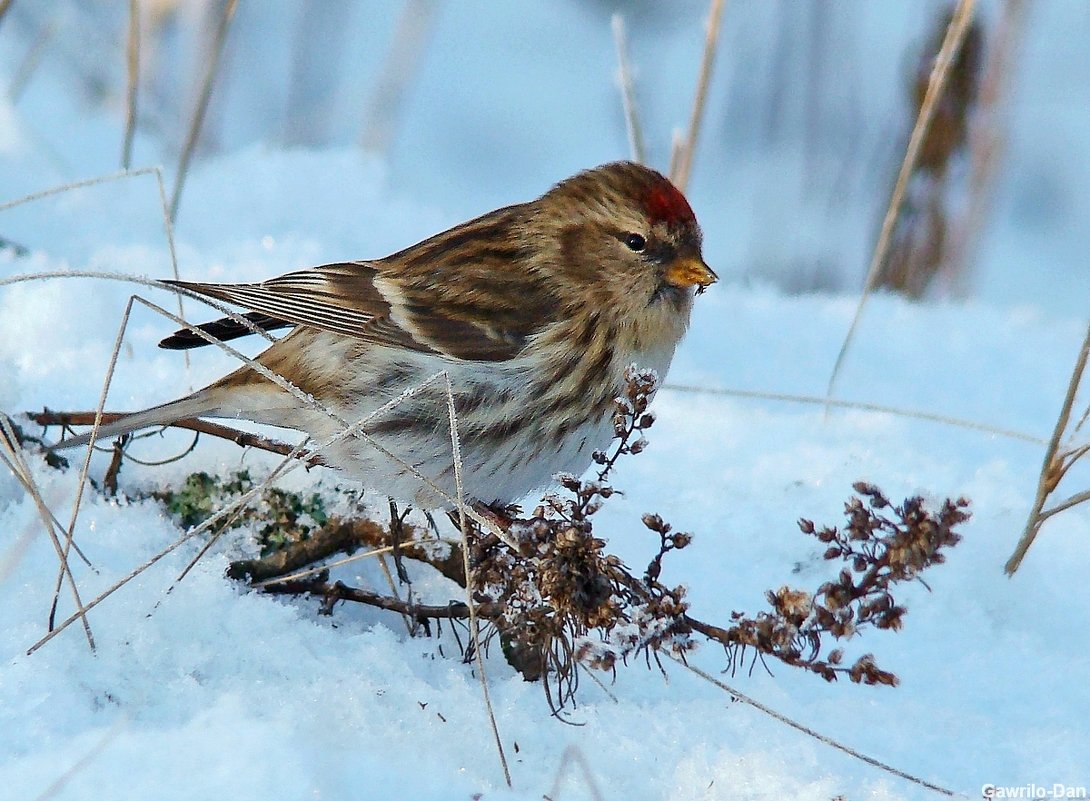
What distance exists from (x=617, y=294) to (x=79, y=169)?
2.43 metres

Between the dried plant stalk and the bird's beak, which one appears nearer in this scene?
the bird's beak

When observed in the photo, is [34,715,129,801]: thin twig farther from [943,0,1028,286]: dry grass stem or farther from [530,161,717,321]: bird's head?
[943,0,1028,286]: dry grass stem

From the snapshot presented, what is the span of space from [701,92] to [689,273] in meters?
1.23

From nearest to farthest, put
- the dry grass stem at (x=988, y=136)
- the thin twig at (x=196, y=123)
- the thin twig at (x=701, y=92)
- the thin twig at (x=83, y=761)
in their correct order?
the thin twig at (x=83, y=761)
the thin twig at (x=701, y=92)
the thin twig at (x=196, y=123)
the dry grass stem at (x=988, y=136)

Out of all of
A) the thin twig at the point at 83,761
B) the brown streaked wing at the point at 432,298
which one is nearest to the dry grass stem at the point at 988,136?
the brown streaked wing at the point at 432,298

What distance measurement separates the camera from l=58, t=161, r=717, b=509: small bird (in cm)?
238

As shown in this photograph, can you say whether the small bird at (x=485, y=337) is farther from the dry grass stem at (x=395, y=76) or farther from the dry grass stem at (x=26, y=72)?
the dry grass stem at (x=395, y=76)

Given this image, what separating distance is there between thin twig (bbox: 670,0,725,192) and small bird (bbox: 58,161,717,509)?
99 centimetres

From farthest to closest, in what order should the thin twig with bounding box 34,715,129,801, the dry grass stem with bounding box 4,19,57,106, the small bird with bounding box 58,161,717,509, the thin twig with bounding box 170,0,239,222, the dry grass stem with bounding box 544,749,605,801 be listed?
1. the dry grass stem with bounding box 4,19,57,106
2. the thin twig with bounding box 170,0,239,222
3. the small bird with bounding box 58,161,717,509
4. the dry grass stem with bounding box 544,749,605,801
5. the thin twig with bounding box 34,715,129,801

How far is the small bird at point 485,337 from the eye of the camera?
238 cm

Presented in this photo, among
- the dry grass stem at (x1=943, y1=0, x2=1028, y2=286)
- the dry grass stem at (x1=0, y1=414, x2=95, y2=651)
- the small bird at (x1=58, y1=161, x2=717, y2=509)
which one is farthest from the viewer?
the dry grass stem at (x1=943, y1=0, x2=1028, y2=286)

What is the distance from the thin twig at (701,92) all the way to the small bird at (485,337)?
992 millimetres

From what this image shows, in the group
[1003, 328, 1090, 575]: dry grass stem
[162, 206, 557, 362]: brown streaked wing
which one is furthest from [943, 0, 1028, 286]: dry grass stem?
[162, 206, 557, 362]: brown streaked wing

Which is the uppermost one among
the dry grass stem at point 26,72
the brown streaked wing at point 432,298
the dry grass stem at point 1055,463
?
the dry grass stem at point 26,72
